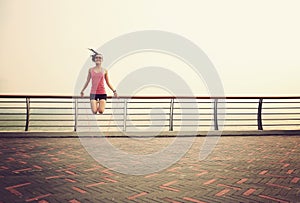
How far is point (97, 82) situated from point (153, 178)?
4.52 meters

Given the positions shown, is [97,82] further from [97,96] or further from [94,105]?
[94,105]

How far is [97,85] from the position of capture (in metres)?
7.95

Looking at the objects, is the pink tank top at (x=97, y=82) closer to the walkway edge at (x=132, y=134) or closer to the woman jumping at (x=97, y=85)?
the woman jumping at (x=97, y=85)

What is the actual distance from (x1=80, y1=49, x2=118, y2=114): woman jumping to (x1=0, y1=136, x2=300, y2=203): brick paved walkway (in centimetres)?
203

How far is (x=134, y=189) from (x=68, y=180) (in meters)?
0.99

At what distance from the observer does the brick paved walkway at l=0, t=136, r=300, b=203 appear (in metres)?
3.21

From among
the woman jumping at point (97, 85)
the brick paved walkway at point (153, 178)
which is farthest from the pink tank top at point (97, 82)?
the brick paved walkway at point (153, 178)

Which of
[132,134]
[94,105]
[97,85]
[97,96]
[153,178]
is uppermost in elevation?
[97,85]

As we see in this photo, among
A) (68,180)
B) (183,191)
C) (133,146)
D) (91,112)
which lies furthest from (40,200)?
(91,112)

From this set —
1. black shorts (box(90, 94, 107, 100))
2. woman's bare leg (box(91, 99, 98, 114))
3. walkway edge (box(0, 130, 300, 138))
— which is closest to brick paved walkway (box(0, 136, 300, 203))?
walkway edge (box(0, 130, 300, 138))

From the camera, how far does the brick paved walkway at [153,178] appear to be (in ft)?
10.5

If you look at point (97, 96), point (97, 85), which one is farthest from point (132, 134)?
point (97, 85)

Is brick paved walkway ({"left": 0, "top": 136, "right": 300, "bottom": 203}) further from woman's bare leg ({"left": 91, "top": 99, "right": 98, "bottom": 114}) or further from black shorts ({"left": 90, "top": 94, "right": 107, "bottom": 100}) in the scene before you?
black shorts ({"left": 90, "top": 94, "right": 107, "bottom": 100})

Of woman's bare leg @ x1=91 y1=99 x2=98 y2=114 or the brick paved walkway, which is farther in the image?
woman's bare leg @ x1=91 y1=99 x2=98 y2=114
